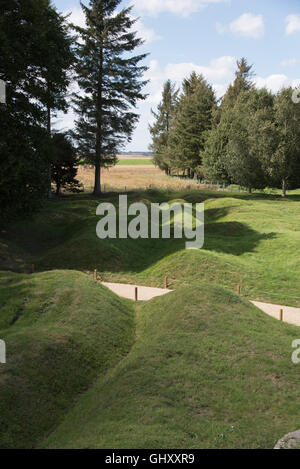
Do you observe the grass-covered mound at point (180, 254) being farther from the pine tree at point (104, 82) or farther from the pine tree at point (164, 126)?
the pine tree at point (164, 126)

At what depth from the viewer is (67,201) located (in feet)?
138

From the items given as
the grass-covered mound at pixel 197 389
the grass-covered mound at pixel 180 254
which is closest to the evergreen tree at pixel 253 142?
the grass-covered mound at pixel 180 254

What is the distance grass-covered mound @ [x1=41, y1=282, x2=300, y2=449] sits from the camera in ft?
26.6

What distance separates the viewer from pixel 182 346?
12.1 metres

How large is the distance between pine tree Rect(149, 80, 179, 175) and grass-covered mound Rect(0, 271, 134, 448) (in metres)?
68.0

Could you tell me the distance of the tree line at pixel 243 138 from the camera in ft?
159

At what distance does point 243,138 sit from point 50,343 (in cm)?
4581

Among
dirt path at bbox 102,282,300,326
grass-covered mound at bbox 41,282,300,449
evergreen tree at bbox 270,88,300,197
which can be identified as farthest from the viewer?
evergreen tree at bbox 270,88,300,197

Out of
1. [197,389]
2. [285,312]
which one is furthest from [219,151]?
[197,389]

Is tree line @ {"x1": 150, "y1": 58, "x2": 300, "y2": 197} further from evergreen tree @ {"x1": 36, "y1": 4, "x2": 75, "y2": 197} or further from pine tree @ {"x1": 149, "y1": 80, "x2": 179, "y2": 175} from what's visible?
evergreen tree @ {"x1": 36, "y1": 4, "x2": 75, "y2": 197}

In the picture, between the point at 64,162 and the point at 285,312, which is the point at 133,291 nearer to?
the point at 285,312

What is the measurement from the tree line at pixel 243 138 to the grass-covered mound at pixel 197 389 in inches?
1504

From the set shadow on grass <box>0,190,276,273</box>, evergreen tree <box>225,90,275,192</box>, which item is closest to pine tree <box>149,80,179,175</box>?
evergreen tree <box>225,90,275,192</box>

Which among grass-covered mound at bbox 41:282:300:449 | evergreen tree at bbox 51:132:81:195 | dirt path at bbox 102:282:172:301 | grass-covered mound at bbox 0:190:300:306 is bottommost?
dirt path at bbox 102:282:172:301
